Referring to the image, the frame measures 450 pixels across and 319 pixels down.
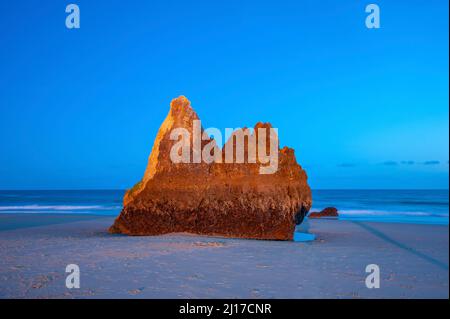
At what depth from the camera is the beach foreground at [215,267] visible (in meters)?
7.24

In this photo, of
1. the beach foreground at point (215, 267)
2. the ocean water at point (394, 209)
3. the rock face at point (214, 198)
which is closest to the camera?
the beach foreground at point (215, 267)

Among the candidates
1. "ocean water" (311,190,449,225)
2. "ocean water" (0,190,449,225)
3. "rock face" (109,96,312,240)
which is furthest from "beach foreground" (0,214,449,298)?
"ocean water" (0,190,449,225)

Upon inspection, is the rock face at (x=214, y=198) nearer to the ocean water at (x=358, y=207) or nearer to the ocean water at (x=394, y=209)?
the ocean water at (x=394, y=209)

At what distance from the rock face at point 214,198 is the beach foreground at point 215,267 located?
898 mm

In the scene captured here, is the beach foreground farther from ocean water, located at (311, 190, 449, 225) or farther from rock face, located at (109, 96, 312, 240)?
ocean water, located at (311, 190, 449, 225)

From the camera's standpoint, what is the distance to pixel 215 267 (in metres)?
9.18

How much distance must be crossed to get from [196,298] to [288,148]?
907 centimetres

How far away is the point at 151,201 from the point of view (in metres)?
15.0

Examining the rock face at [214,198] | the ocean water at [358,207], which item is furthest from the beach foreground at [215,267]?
the ocean water at [358,207]

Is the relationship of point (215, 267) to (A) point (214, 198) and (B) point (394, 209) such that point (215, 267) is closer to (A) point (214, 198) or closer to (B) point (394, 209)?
(A) point (214, 198)
